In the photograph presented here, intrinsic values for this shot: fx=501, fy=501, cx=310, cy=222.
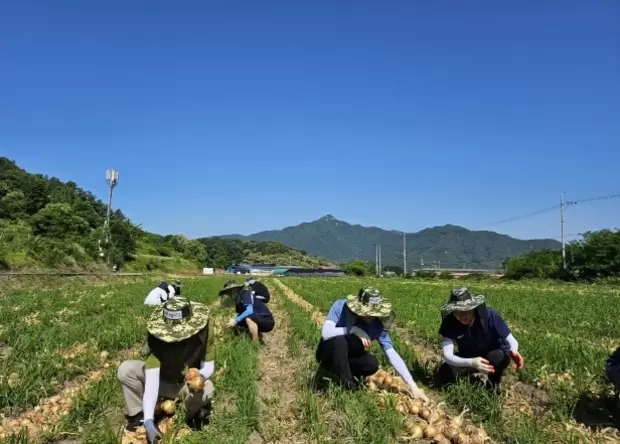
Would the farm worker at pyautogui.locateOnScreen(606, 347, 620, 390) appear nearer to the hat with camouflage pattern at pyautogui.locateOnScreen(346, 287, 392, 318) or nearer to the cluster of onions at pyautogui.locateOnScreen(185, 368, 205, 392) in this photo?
the hat with camouflage pattern at pyautogui.locateOnScreen(346, 287, 392, 318)

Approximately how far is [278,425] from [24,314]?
8.53 metres

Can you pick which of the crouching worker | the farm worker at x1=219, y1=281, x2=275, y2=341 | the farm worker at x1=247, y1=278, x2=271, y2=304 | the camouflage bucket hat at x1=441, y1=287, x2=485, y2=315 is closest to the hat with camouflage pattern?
the camouflage bucket hat at x1=441, y1=287, x2=485, y2=315

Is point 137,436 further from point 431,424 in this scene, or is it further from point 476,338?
point 476,338

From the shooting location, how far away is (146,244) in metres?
64.0

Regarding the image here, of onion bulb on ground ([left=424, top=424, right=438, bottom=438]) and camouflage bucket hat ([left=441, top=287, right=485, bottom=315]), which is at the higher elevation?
camouflage bucket hat ([left=441, top=287, right=485, bottom=315])

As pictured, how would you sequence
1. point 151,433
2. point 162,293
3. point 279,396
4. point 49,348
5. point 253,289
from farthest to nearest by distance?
point 162,293, point 253,289, point 49,348, point 279,396, point 151,433

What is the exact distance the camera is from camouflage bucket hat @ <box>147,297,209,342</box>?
346 cm

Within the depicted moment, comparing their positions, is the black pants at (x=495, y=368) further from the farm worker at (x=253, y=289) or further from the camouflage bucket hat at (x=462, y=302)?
the farm worker at (x=253, y=289)

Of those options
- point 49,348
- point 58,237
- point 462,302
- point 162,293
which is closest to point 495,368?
point 462,302

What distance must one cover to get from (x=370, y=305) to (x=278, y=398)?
1.29 metres

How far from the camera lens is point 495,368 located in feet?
14.9

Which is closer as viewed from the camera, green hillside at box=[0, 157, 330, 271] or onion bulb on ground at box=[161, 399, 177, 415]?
onion bulb on ground at box=[161, 399, 177, 415]

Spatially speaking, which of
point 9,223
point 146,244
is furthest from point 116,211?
point 9,223

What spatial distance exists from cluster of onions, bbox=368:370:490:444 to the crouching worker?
1524 millimetres
